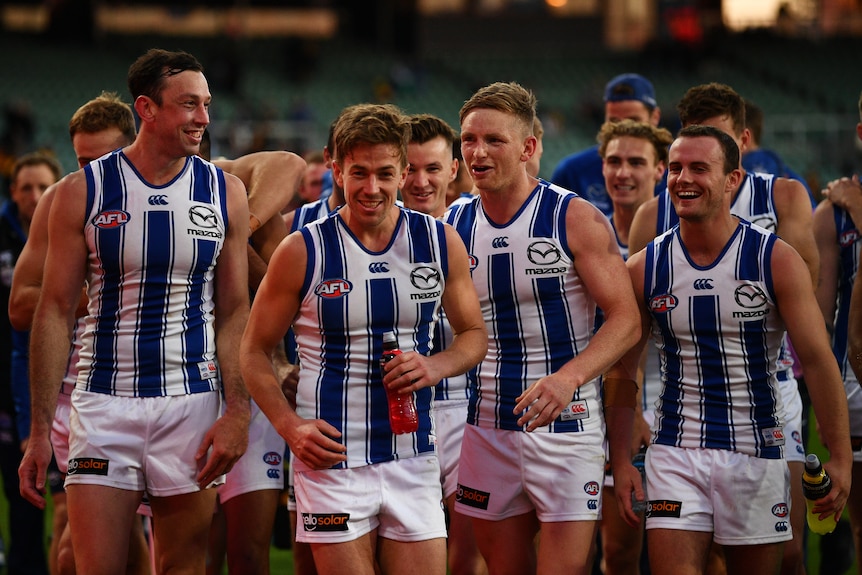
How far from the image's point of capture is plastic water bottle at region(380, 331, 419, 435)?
4309 millimetres

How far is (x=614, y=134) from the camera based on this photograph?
6.86 metres

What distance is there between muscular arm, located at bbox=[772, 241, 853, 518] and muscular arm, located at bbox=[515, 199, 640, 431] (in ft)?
2.07

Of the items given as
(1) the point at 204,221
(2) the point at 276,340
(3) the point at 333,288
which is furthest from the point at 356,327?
(1) the point at 204,221

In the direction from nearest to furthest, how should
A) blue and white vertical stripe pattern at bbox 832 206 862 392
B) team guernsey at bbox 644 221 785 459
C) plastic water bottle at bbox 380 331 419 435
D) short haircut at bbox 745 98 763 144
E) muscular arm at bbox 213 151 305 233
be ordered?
plastic water bottle at bbox 380 331 419 435 < team guernsey at bbox 644 221 785 459 < muscular arm at bbox 213 151 305 233 < blue and white vertical stripe pattern at bbox 832 206 862 392 < short haircut at bbox 745 98 763 144

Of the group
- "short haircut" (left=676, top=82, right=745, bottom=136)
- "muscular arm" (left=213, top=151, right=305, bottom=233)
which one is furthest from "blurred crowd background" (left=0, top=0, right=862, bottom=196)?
"short haircut" (left=676, top=82, right=745, bottom=136)

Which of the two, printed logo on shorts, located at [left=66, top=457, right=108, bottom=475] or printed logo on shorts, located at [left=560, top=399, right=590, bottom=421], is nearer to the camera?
printed logo on shorts, located at [left=66, top=457, right=108, bottom=475]

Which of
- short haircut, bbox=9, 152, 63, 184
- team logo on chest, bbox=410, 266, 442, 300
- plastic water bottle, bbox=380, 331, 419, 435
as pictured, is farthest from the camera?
short haircut, bbox=9, 152, 63, 184

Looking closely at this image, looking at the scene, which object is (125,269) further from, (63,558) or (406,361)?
(63,558)

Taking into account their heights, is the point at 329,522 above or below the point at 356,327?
below

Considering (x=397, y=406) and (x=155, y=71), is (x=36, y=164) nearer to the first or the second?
(x=155, y=71)

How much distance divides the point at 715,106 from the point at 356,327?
2.67m

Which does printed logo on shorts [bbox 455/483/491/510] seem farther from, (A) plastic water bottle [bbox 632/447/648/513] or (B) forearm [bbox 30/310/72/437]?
(B) forearm [bbox 30/310/72/437]

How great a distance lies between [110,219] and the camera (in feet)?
15.1

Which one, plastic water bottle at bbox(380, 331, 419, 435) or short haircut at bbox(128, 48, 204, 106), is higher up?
short haircut at bbox(128, 48, 204, 106)
